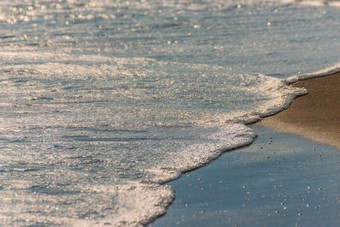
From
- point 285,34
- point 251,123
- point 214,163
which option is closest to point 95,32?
point 285,34

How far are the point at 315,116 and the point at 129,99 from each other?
245 cm

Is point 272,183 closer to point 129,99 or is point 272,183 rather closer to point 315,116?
point 315,116

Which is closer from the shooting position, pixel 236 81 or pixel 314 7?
pixel 236 81

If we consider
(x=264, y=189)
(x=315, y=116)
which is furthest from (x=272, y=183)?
(x=315, y=116)

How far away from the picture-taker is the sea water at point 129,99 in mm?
4270

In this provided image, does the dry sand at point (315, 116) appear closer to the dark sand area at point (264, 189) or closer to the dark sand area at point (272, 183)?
the dark sand area at point (272, 183)

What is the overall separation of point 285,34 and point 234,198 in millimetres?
8719

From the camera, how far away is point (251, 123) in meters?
6.10

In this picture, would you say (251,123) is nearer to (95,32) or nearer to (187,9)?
(95,32)

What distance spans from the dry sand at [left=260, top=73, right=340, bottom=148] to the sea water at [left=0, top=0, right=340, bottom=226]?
0.69 feet

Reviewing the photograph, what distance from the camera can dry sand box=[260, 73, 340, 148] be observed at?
5634 millimetres

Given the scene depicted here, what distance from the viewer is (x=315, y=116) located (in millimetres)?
6227

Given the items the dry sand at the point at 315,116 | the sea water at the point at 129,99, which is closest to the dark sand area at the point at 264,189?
the sea water at the point at 129,99

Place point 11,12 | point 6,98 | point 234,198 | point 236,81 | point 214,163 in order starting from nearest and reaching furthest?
point 234,198 → point 214,163 → point 6,98 → point 236,81 → point 11,12
